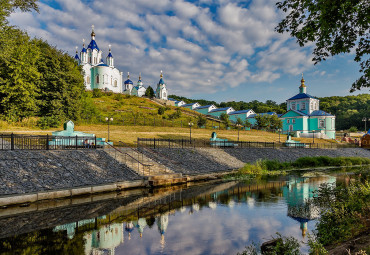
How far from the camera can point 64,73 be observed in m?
37.3

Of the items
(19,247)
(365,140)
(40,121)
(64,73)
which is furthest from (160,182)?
(365,140)

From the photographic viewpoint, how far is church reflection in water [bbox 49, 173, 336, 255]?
8789 millimetres

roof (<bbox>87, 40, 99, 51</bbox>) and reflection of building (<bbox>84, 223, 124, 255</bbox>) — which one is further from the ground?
roof (<bbox>87, 40, 99, 51</bbox>)

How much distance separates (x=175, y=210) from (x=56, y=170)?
310 inches

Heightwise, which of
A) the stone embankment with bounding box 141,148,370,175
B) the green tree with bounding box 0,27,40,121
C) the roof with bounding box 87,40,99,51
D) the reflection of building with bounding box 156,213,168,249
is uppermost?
the roof with bounding box 87,40,99,51

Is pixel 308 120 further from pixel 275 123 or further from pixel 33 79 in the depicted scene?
pixel 33 79

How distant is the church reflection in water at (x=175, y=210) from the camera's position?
346 inches

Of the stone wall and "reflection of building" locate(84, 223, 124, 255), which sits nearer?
"reflection of building" locate(84, 223, 124, 255)

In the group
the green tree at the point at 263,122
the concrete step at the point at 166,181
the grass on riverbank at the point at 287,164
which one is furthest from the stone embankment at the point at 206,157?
the green tree at the point at 263,122

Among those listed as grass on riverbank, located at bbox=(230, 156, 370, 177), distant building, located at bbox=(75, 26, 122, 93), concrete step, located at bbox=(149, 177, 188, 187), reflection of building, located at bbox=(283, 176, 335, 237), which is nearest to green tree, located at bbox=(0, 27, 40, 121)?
concrete step, located at bbox=(149, 177, 188, 187)

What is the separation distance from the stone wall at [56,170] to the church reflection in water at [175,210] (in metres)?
4.23

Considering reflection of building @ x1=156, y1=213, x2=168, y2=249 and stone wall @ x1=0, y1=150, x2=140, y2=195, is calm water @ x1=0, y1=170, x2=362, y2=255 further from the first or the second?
stone wall @ x1=0, y1=150, x2=140, y2=195

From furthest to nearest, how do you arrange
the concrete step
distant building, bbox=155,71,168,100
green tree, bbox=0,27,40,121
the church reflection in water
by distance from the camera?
distant building, bbox=155,71,168,100 → green tree, bbox=0,27,40,121 → the concrete step → the church reflection in water


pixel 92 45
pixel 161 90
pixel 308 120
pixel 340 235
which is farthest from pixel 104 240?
pixel 161 90
